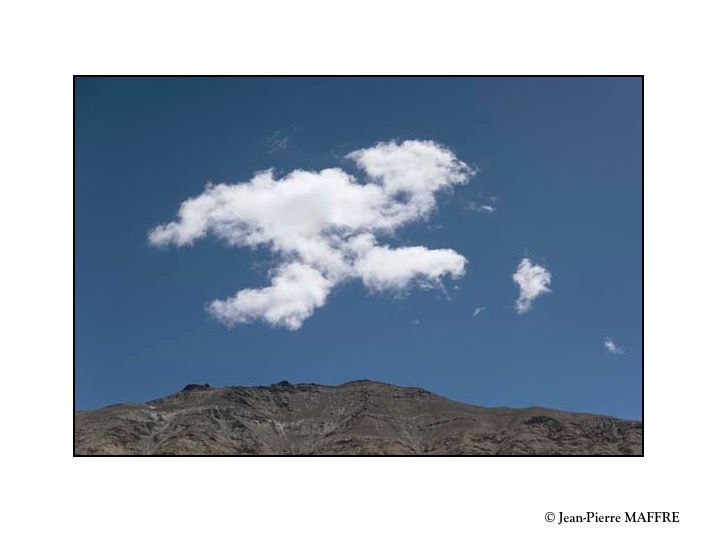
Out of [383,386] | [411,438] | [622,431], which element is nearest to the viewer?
[622,431]

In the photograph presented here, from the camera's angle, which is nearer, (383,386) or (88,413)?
(88,413)

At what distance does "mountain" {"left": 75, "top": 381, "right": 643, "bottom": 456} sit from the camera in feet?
350

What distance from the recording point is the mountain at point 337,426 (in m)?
107

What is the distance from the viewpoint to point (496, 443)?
4387 inches

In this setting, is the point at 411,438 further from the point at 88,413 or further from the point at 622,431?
the point at 88,413

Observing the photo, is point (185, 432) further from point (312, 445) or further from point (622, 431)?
point (622, 431)
